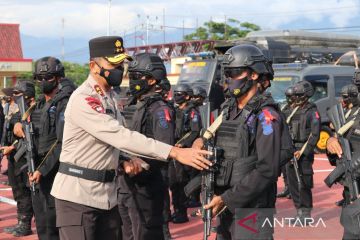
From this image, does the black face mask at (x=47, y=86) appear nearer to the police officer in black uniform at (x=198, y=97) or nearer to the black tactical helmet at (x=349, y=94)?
the police officer in black uniform at (x=198, y=97)

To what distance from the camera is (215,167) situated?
3811mm

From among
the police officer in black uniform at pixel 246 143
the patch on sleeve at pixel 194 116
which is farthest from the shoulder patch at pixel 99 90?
the patch on sleeve at pixel 194 116

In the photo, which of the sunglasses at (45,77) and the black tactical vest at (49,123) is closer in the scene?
the black tactical vest at (49,123)

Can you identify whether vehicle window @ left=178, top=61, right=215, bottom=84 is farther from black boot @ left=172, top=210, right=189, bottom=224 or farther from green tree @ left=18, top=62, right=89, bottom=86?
green tree @ left=18, top=62, right=89, bottom=86

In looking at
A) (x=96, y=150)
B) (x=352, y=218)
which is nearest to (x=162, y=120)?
(x=96, y=150)

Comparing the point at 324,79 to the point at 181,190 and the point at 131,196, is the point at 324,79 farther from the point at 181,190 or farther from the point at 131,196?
the point at 131,196

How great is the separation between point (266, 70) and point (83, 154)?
1348mm

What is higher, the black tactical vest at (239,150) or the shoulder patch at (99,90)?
the shoulder patch at (99,90)

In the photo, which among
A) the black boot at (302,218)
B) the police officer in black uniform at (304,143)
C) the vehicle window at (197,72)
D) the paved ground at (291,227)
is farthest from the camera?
the vehicle window at (197,72)

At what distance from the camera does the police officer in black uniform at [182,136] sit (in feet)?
27.9

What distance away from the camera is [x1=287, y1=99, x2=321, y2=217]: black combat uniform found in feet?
28.2

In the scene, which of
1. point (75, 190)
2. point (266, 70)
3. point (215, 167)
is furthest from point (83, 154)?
point (266, 70)

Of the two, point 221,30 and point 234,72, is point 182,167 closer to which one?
point 234,72

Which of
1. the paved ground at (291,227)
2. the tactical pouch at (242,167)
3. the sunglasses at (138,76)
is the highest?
the sunglasses at (138,76)
